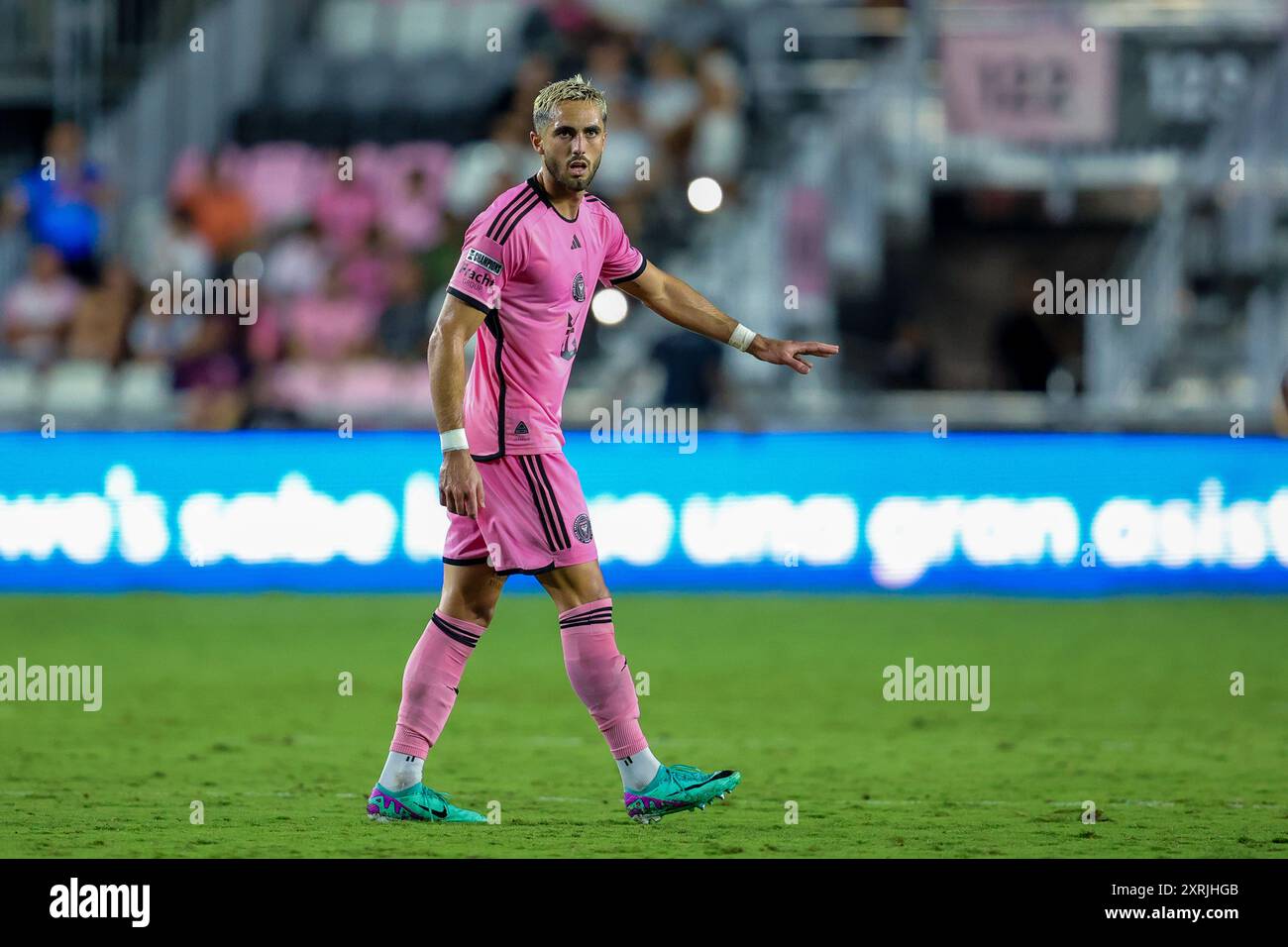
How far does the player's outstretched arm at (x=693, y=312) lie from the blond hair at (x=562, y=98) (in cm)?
69

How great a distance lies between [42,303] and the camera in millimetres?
15953

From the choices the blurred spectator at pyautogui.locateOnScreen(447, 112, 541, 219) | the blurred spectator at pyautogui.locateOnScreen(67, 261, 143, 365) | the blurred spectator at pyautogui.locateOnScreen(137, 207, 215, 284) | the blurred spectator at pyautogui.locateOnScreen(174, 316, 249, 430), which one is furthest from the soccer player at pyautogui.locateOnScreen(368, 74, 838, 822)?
the blurred spectator at pyautogui.locateOnScreen(137, 207, 215, 284)

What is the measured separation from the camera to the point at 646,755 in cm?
647

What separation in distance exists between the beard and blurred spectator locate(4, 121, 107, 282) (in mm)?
10634

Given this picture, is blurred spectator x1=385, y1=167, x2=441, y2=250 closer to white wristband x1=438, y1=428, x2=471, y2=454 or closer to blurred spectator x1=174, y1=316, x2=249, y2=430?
blurred spectator x1=174, y1=316, x2=249, y2=430

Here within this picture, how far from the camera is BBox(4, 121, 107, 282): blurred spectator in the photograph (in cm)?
1627

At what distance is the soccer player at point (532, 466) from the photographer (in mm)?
6250

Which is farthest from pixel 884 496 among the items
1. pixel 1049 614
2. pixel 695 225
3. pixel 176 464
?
pixel 176 464

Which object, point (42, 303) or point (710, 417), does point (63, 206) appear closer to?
point (42, 303)

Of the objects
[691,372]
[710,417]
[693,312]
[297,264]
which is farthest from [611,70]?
[693,312]

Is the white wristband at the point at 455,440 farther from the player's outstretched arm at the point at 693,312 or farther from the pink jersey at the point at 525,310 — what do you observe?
the player's outstretched arm at the point at 693,312

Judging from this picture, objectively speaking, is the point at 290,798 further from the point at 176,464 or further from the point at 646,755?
the point at 176,464

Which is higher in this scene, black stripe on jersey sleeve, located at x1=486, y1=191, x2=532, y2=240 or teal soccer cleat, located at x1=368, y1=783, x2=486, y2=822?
black stripe on jersey sleeve, located at x1=486, y1=191, x2=532, y2=240

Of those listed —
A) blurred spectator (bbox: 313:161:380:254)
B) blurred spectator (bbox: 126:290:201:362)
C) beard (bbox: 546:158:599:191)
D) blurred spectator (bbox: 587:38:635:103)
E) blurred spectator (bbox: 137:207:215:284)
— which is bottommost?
beard (bbox: 546:158:599:191)
